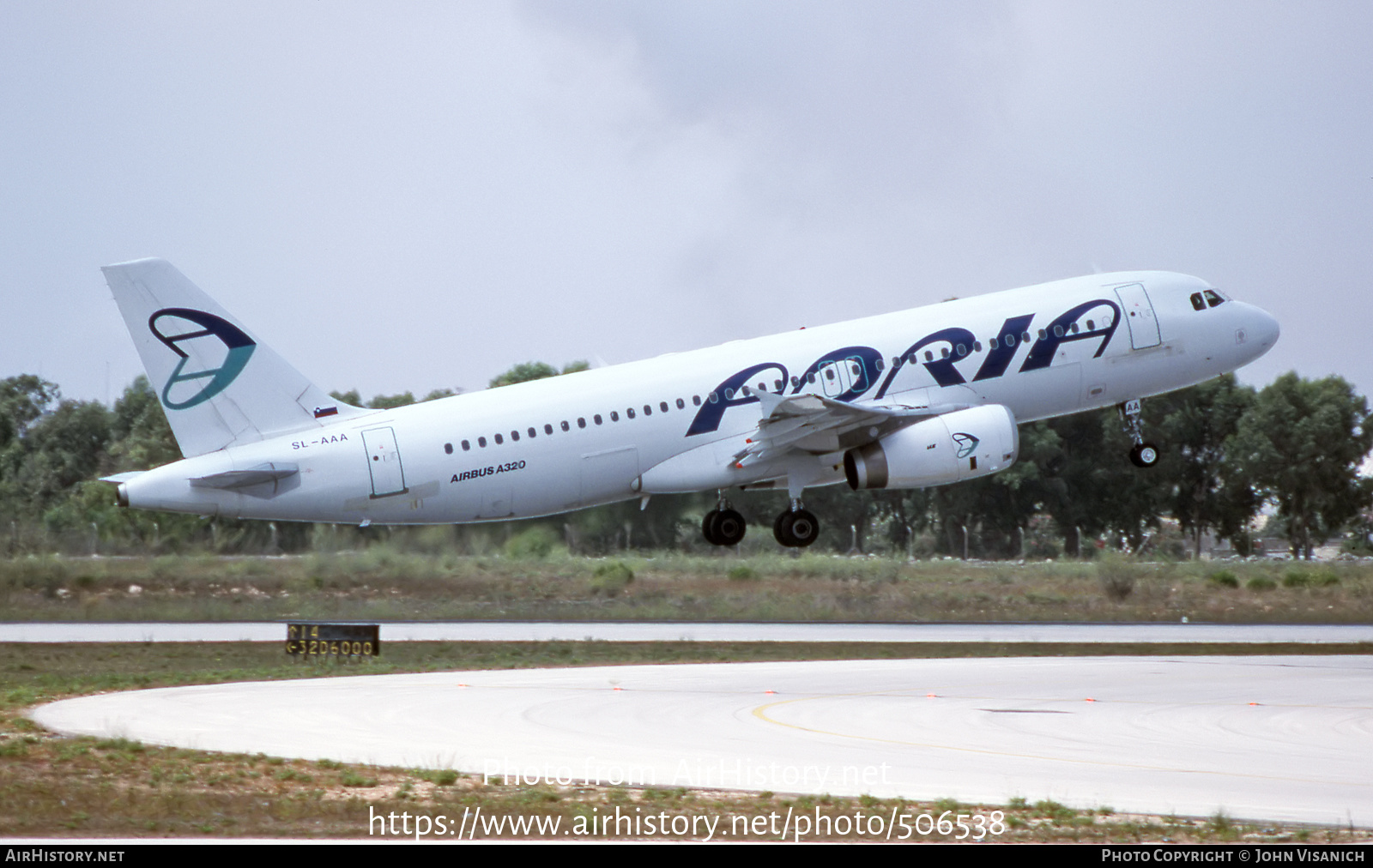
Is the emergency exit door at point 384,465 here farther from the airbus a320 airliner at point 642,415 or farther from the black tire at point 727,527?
the black tire at point 727,527

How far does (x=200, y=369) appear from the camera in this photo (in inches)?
1452

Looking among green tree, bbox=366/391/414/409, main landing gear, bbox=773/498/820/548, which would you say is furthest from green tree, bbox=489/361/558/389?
main landing gear, bbox=773/498/820/548

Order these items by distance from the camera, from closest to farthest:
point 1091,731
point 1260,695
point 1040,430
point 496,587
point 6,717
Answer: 1. point 1091,731
2. point 6,717
3. point 1260,695
4. point 496,587
5. point 1040,430

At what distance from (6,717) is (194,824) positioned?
11823mm

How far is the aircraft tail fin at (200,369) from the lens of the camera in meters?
36.7

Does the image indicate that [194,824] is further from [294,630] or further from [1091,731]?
[294,630]

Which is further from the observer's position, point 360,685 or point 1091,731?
point 360,685

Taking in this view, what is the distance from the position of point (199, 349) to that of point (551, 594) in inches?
877

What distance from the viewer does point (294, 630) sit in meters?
39.5

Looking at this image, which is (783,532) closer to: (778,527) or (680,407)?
(778,527)

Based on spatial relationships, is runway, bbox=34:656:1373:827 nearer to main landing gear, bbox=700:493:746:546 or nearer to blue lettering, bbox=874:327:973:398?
main landing gear, bbox=700:493:746:546

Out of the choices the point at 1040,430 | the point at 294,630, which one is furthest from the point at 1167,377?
the point at 1040,430

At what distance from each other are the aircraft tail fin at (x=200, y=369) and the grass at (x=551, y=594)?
13226 mm

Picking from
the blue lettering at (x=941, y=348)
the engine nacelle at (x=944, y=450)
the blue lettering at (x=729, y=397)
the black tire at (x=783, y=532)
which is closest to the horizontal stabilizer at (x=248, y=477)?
the blue lettering at (x=729, y=397)
